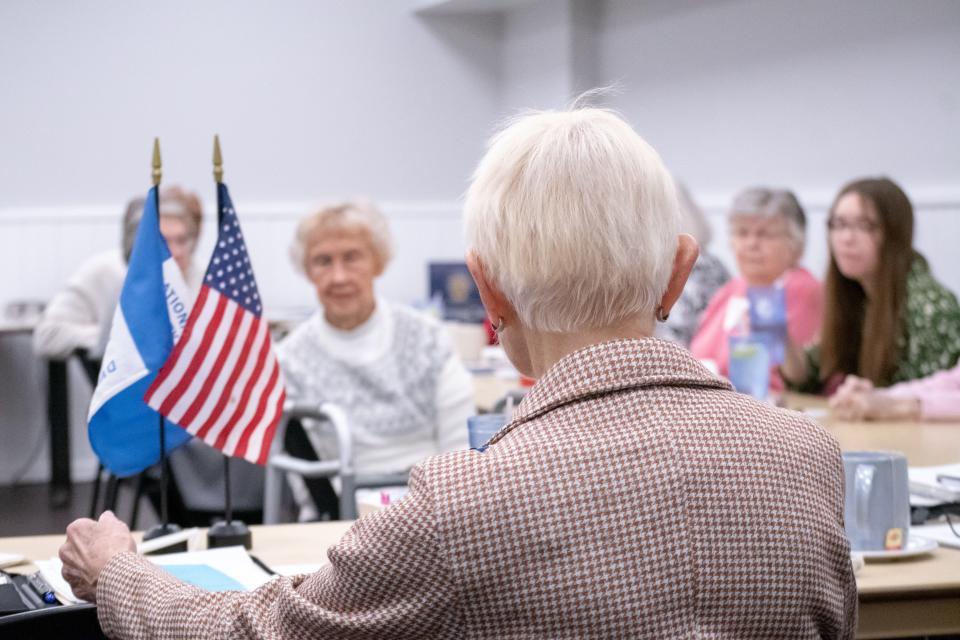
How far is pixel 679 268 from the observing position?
1242mm

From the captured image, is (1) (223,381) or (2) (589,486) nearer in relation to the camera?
(2) (589,486)

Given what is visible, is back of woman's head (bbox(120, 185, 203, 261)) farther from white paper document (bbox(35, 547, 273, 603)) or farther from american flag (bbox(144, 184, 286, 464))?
white paper document (bbox(35, 547, 273, 603))

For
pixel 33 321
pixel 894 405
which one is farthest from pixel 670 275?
pixel 33 321

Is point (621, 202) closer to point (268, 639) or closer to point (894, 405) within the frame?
point (268, 639)

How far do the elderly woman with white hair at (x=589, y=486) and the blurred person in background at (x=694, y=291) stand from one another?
295 cm

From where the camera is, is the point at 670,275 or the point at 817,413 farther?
the point at 817,413

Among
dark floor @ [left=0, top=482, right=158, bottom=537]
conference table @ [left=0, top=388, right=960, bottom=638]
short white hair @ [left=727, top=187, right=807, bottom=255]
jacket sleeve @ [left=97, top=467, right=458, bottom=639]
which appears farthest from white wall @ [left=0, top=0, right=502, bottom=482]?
jacket sleeve @ [left=97, top=467, right=458, bottom=639]

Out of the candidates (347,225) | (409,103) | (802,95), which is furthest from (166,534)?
(409,103)

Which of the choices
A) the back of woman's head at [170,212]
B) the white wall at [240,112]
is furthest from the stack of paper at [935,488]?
the white wall at [240,112]

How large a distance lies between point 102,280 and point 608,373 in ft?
16.7

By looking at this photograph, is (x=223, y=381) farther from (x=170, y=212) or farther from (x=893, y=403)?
(x=170, y=212)

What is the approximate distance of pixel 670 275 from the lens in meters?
1.22

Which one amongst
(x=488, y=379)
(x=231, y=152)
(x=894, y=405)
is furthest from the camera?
(x=231, y=152)

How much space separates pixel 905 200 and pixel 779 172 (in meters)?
2.84
